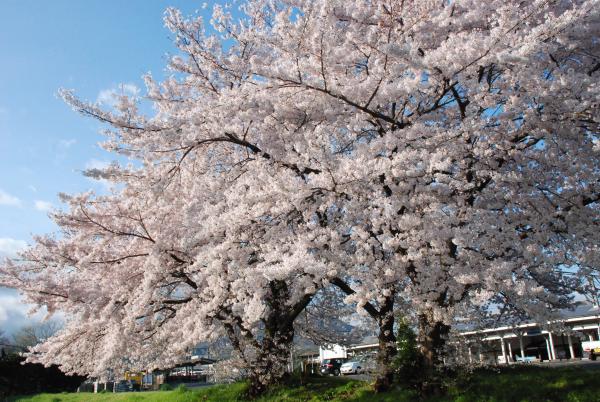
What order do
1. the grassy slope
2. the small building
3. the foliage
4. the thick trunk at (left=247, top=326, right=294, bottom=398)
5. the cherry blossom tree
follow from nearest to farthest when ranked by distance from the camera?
the cherry blossom tree
the grassy slope
the small building
the thick trunk at (left=247, top=326, right=294, bottom=398)
the foliage

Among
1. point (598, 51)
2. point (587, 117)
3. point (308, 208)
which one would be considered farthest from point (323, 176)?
point (598, 51)

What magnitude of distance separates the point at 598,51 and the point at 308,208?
5.79m

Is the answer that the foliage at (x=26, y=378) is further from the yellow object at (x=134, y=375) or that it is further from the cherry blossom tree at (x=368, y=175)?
the cherry blossom tree at (x=368, y=175)

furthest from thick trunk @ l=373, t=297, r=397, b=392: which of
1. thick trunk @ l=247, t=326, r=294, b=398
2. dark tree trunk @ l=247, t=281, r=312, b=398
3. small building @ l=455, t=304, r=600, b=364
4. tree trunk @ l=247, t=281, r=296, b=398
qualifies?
thick trunk @ l=247, t=326, r=294, b=398

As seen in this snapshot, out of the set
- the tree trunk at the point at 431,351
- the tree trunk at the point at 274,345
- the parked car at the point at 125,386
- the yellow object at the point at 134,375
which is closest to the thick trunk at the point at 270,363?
the tree trunk at the point at 274,345

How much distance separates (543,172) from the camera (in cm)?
810

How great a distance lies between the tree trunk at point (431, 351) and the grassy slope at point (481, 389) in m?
0.30

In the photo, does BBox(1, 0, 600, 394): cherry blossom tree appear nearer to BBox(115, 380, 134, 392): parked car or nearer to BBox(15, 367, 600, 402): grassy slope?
BBox(15, 367, 600, 402): grassy slope

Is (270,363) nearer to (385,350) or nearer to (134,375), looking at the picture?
(385,350)

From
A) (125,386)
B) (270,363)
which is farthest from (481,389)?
(125,386)

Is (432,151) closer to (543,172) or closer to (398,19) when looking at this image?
(543,172)

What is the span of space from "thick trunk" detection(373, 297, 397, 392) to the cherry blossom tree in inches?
1.9

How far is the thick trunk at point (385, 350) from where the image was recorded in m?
9.59

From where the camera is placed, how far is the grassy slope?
762 cm
